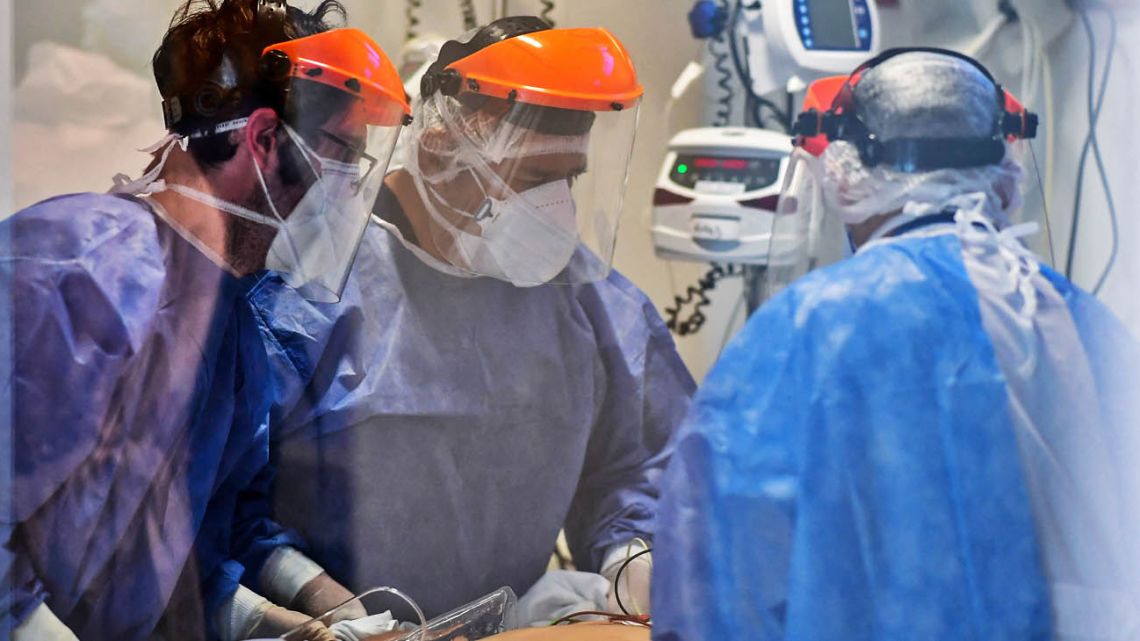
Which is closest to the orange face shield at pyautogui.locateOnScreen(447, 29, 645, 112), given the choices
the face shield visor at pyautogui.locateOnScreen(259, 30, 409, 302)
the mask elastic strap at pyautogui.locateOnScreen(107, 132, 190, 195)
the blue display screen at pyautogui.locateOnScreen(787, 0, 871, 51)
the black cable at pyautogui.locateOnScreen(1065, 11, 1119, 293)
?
the face shield visor at pyautogui.locateOnScreen(259, 30, 409, 302)

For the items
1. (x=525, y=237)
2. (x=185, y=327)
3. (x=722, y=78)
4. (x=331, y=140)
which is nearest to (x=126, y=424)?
(x=185, y=327)

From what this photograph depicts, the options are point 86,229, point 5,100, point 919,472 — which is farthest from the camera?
point 5,100

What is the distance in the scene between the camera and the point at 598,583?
1688 millimetres

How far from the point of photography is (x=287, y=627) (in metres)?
1.60

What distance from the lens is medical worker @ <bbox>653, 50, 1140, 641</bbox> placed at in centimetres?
142

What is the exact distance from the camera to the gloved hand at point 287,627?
5.25ft

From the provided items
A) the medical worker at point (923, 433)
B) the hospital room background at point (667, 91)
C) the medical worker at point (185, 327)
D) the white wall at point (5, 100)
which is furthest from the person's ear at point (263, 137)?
the medical worker at point (923, 433)

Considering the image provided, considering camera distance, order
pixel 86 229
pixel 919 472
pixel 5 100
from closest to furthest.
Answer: pixel 919 472
pixel 86 229
pixel 5 100

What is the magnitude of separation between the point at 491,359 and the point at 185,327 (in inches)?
16.5

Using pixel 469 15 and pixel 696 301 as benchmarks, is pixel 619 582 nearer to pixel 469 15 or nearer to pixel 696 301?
pixel 696 301

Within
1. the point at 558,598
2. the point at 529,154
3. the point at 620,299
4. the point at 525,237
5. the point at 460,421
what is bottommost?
the point at 558,598

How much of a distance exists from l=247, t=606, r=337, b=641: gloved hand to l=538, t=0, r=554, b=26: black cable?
0.88 m

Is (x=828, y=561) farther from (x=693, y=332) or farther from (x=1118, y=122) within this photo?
(x=1118, y=122)

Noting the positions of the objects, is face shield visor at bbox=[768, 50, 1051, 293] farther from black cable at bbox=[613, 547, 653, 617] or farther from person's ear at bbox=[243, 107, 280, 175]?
person's ear at bbox=[243, 107, 280, 175]
